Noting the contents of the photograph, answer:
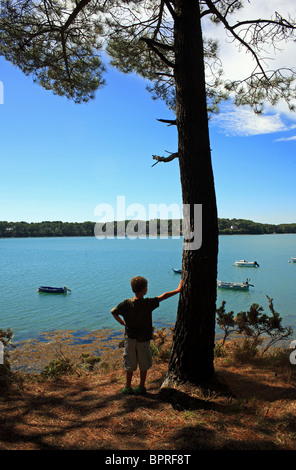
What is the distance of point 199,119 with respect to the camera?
159 inches

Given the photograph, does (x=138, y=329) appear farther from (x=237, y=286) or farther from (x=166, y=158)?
(x=237, y=286)

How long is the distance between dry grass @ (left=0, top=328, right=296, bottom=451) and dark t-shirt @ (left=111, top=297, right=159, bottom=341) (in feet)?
2.37

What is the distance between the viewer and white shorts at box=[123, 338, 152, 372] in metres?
3.76

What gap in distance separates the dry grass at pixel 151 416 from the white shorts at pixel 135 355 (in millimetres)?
350

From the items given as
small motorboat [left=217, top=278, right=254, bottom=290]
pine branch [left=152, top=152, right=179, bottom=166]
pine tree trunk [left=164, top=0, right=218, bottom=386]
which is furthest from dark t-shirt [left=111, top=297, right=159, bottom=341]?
small motorboat [left=217, top=278, right=254, bottom=290]

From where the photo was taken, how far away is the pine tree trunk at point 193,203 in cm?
383

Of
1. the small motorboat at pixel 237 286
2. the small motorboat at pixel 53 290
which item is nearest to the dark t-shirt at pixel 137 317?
the small motorboat at pixel 53 290

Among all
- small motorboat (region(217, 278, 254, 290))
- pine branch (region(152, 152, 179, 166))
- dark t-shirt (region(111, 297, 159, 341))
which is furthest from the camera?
small motorboat (region(217, 278, 254, 290))

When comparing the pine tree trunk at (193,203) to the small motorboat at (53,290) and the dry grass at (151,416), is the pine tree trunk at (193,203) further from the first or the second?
the small motorboat at (53,290)

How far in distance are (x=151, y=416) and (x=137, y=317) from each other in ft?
3.48

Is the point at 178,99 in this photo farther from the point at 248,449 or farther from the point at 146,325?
the point at 248,449

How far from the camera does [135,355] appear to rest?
3.79 m

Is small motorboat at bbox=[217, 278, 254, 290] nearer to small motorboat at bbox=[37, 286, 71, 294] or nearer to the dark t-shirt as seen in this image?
small motorboat at bbox=[37, 286, 71, 294]

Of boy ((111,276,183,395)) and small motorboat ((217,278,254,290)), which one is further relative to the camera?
small motorboat ((217,278,254,290))
